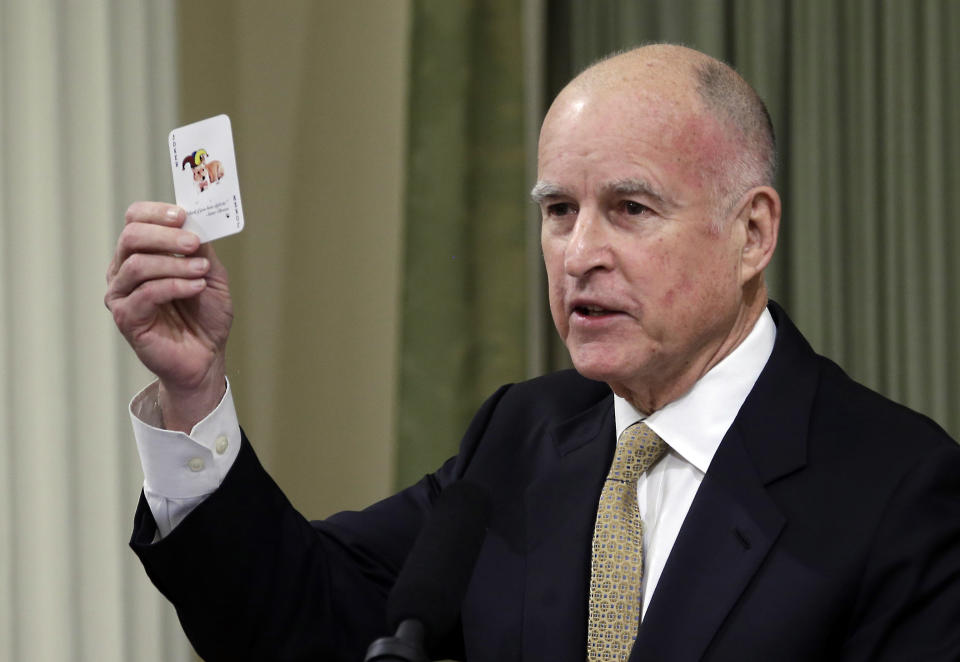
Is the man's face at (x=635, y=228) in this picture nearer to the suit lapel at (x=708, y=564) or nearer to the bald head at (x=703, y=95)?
the bald head at (x=703, y=95)

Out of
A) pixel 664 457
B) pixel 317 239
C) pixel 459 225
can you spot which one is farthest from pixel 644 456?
pixel 317 239

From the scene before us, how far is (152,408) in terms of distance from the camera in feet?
4.50

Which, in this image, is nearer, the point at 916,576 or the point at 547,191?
the point at 916,576

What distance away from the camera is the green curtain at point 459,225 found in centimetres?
248

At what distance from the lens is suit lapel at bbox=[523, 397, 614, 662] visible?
1.26 m

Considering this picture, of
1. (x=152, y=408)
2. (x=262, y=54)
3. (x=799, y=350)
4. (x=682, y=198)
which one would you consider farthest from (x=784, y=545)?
(x=262, y=54)

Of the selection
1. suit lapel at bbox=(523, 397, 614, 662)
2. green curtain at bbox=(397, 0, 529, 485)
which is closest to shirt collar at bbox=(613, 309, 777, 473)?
suit lapel at bbox=(523, 397, 614, 662)

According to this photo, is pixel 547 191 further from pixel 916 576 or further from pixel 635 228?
pixel 916 576

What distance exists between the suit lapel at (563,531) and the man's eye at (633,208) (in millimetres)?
305

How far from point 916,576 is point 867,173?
1.28m

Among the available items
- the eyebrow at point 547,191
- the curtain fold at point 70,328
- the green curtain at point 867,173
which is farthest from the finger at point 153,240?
the green curtain at point 867,173

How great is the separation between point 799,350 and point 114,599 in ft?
Result: 4.94

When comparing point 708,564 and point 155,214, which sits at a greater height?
point 155,214

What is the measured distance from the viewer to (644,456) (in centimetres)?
132
